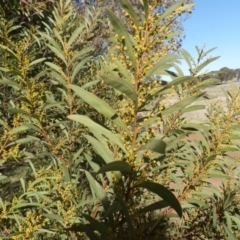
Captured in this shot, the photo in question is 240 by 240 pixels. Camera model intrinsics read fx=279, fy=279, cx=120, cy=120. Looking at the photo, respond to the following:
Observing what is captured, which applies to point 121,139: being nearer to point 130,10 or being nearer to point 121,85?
point 121,85

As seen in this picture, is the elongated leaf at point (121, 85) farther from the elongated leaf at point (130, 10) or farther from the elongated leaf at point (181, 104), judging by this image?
the elongated leaf at point (130, 10)

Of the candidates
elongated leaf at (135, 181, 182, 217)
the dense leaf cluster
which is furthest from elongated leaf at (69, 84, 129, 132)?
elongated leaf at (135, 181, 182, 217)

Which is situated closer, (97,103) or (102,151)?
(97,103)

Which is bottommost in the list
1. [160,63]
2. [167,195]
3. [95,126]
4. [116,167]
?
[167,195]

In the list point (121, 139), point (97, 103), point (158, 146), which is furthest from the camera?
point (121, 139)

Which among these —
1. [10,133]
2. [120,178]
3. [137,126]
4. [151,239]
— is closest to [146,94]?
[137,126]

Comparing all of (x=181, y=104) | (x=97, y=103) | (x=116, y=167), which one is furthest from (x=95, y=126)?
(x=181, y=104)

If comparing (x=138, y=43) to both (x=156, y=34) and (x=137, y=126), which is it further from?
(x=137, y=126)

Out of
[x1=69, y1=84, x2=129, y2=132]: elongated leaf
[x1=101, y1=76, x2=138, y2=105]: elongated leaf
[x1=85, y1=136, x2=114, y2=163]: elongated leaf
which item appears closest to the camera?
[x1=101, y1=76, x2=138, y2=105]: elongated leaf

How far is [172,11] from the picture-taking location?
4.11 ft

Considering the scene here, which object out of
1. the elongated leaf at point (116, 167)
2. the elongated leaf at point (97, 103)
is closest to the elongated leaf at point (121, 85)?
the elongated leaf at point (97, 103)

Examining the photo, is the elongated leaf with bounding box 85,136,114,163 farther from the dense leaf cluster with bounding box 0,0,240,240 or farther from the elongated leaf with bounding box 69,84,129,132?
the elongated leaf with bounding box 69,84,129,132

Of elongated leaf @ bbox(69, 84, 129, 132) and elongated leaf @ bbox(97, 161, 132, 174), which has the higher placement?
elongated leaf @ bbox(69, 84, 129, 132)

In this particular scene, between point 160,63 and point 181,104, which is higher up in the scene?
point 160,63
